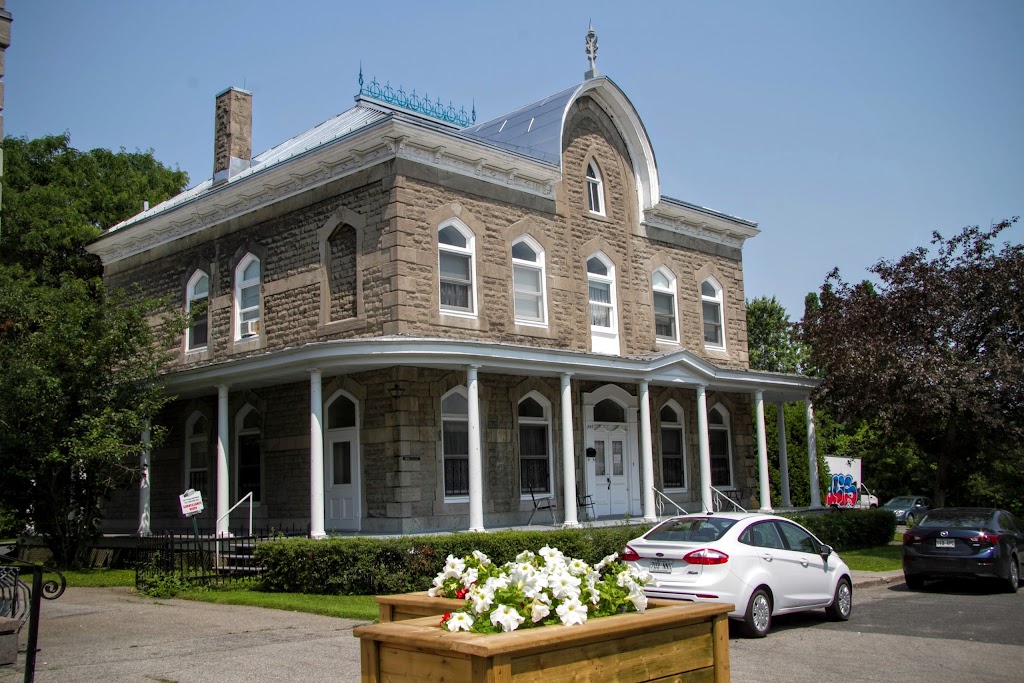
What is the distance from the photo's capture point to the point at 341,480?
65.3 feet

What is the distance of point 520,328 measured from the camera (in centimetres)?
2105

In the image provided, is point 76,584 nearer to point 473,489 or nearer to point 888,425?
point 473,489

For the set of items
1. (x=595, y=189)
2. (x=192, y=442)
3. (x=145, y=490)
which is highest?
(x=595, y=189)

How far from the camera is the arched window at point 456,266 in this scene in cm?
1991

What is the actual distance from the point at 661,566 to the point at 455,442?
851cm

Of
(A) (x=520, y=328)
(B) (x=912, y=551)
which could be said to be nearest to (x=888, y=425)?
(B) (x=912, y=551)

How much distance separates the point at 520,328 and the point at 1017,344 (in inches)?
466

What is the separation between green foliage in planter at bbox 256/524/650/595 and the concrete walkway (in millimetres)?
1512

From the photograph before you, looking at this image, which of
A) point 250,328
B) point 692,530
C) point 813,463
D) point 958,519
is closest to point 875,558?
point 958,519

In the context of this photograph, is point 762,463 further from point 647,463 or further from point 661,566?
point 661,566

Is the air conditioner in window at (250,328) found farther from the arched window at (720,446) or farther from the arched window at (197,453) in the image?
the arched window at (720,446)

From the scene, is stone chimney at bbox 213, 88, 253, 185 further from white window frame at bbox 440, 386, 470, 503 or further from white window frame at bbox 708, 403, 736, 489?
white window frame at bbox 708, 403, 736, 489

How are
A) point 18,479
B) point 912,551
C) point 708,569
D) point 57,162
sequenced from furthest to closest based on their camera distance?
point 57,162
point 18,479
point 912,551
point 708,569

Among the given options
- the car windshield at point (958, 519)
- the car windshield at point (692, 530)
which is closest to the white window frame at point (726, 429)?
the car windshield at point (958, 519)
